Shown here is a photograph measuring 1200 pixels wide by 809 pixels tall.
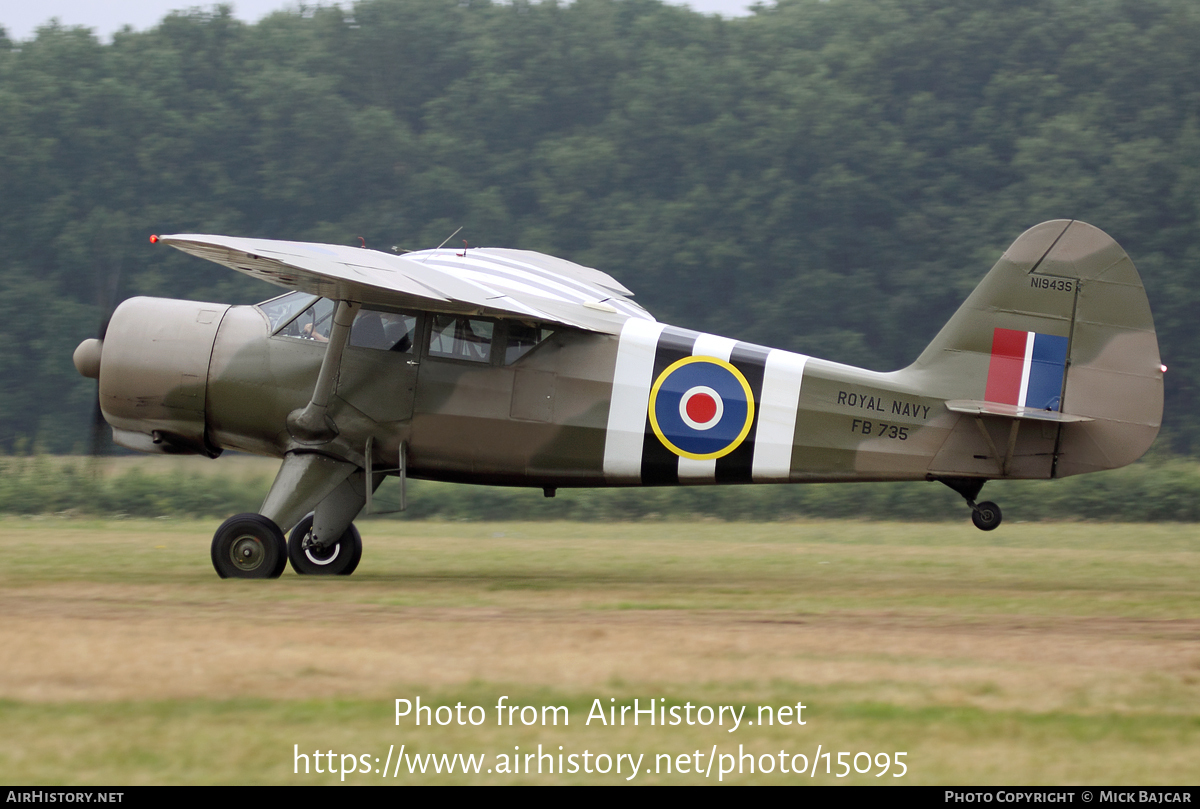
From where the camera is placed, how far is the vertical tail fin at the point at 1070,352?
10641 millimetres

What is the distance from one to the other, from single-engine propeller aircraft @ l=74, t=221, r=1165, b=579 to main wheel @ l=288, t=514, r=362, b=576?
6cm

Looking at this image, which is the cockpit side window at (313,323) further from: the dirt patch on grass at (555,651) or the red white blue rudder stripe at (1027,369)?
the red white blue rudder stripe at (1027,369)

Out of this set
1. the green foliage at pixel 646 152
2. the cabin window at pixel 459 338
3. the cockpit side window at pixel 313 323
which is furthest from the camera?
the green foliage at pixel 646 152

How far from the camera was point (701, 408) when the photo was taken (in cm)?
1098

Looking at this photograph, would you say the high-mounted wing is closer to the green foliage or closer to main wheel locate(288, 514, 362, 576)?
main wheel locate(288, 514, 362, 576)

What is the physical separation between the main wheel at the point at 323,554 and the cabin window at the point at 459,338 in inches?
75.5

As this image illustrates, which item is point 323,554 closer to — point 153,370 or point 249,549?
point 249,549

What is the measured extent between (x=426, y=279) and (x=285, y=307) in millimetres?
1678

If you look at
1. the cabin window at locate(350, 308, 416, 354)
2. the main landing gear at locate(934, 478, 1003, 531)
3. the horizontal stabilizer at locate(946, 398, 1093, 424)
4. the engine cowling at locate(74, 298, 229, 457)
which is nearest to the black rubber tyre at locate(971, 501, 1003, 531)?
the main landing gear at locate(934, 478, 1003, 531)

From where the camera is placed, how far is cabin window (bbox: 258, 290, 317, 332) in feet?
37.8

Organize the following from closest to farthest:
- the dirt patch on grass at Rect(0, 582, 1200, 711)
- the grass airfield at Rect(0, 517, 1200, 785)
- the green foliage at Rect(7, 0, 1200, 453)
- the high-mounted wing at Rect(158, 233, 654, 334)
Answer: the grass airfield at Rect(0, 517, 1200, 785) < the dirt patch on grass at Rect(0, 582, 1200, 711) < the high-mounted wing at Rect(158, 233, 654, 334) < the green foliage at Rect(7, 0, 1200, 453)

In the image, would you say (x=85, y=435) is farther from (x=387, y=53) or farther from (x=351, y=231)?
(x=387, y=53)

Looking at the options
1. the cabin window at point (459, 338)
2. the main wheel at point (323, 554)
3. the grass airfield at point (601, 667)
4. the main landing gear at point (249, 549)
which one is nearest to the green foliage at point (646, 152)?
the main wheel at point (323, 554)

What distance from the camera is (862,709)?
586cm
